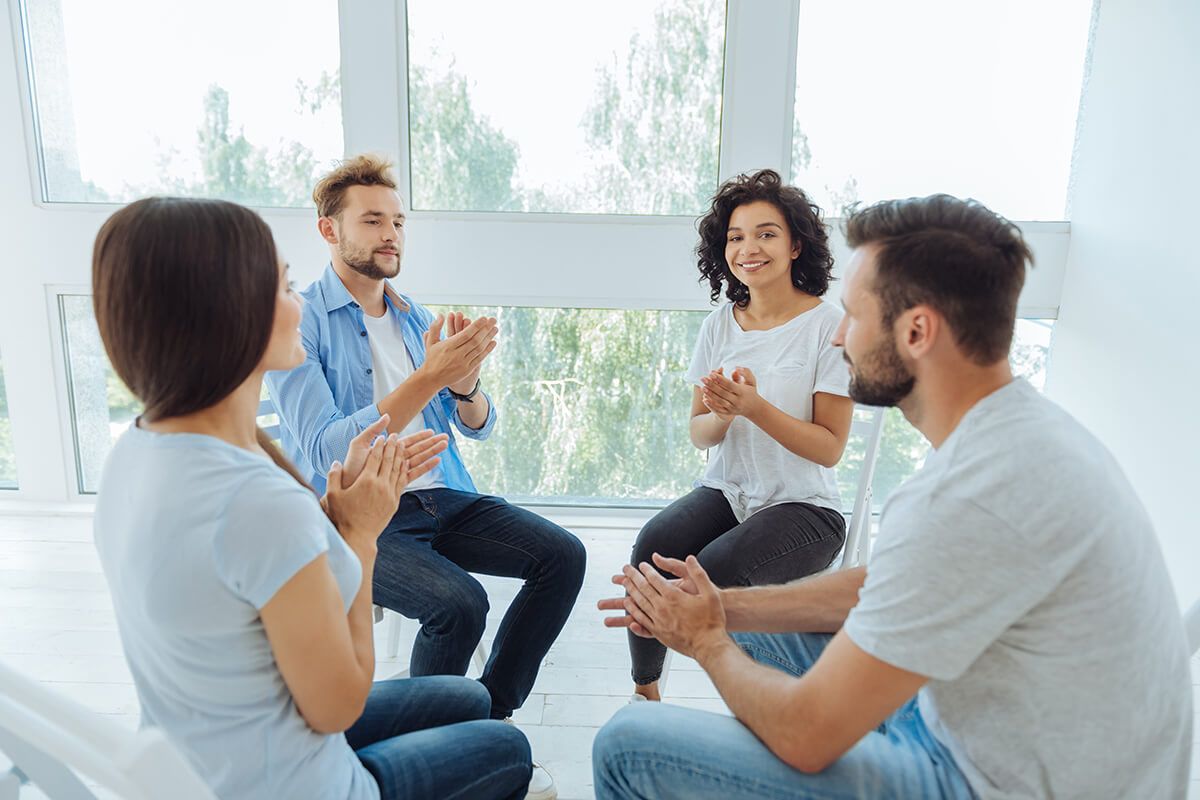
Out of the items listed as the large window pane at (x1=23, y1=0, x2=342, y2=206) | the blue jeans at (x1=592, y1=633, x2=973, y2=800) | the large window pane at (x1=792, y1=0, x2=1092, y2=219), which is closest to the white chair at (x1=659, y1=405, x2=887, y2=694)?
the blue jeans at (x1=592, y1=633, x2=973, y2=800)

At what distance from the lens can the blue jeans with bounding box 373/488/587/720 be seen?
4.97 ft

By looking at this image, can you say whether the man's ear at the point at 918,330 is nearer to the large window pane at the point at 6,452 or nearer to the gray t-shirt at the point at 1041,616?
the gray t-shirt at the point at 1041,616

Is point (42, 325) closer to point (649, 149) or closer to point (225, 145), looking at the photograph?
point (225, 145)

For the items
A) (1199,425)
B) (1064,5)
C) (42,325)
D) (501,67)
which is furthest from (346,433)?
(1064,5)

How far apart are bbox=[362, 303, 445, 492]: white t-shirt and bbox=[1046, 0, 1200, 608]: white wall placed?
2.11 meters

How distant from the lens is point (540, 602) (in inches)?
65.5

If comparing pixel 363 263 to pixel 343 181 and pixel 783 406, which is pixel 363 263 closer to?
pixel 343 181

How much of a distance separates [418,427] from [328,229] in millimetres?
560

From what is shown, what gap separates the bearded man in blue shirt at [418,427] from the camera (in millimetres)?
1541

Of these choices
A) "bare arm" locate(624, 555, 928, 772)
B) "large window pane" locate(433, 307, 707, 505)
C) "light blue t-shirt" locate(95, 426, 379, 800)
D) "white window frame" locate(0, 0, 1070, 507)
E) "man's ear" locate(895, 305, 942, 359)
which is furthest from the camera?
"large window pane" locate(433, 307, 707, 505)

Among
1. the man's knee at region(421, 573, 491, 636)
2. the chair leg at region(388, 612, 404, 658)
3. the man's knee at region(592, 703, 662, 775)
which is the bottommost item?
the chair leg at region(388, 612, 404, 658)

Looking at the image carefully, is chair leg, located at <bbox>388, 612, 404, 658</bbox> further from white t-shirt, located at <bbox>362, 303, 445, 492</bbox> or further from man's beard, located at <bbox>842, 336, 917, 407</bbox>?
man's beard, located at <bbox>842, 336, 917, 407</bbox>

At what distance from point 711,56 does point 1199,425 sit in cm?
187

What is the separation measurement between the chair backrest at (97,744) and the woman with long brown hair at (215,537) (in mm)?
147
